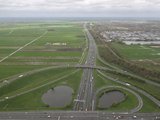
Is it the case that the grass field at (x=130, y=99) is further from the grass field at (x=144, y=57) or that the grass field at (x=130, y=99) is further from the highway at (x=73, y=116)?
the grass field at (x=144, y=57)

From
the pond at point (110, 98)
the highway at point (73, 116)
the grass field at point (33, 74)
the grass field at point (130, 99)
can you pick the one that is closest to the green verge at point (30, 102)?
the grass field at point (33, 74)

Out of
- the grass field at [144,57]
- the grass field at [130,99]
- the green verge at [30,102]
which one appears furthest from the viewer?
the grass field at [144,57]

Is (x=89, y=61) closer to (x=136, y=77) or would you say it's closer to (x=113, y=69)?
(x=113, y=69)

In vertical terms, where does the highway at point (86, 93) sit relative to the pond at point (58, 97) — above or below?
above

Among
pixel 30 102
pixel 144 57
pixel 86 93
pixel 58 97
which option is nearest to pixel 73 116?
pixel 58 97

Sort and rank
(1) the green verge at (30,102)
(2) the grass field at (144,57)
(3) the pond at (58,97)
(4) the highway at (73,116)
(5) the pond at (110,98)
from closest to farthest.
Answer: (4) the highway at (73,116) → (1) the green verge at (30,102) → (5) the pond at (110,98) → (3) the pond at (58,97) → (2) the grass field at (144,57)

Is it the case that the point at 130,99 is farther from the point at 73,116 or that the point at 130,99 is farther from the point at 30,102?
the point at 30,102

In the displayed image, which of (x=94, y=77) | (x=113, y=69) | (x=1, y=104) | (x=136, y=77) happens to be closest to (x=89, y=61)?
(x=113, y=69)
